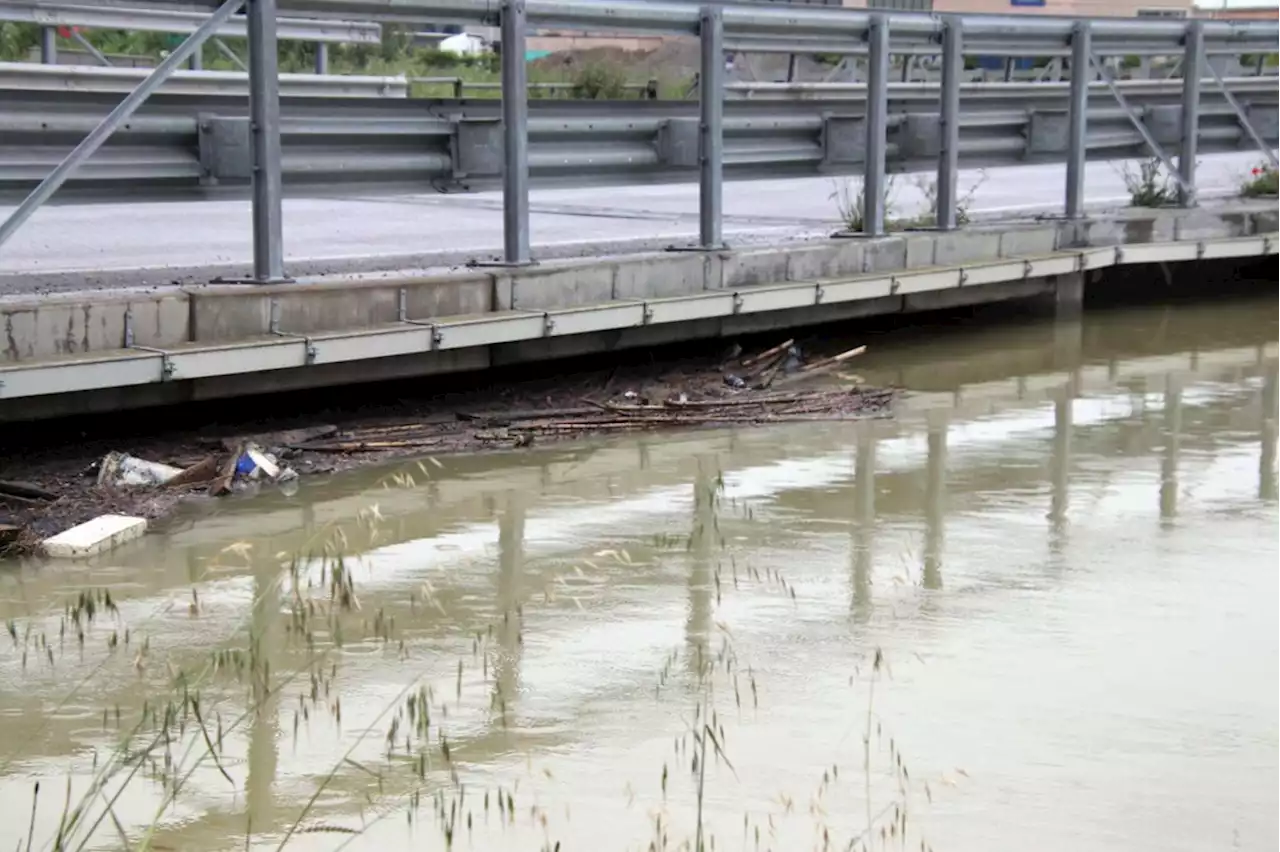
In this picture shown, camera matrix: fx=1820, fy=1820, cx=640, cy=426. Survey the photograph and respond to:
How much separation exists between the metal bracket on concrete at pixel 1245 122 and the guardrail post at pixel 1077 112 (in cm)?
138

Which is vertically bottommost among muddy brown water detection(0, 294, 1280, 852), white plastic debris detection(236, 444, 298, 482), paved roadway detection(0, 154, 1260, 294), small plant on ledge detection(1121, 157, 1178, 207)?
muddy brown water detection(0, 294, 1280, 852)

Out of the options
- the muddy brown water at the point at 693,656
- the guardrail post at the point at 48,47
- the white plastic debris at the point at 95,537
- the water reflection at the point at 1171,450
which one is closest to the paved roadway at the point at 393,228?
the white plastic debris at the point at 95,537

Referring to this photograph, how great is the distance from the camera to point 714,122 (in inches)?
374

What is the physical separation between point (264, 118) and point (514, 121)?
1.36 metres

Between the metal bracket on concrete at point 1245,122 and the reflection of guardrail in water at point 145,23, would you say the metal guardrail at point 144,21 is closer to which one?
the reflection of guardrail in water at point 145,23

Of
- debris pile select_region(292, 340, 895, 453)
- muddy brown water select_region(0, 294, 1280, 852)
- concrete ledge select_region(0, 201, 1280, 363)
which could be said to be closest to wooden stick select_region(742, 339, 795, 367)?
debris pile select_region(292, 340, 895, 453)

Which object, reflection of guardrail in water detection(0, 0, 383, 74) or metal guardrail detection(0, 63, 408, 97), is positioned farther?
metal guardrail detection(0, 63, 408, 97)

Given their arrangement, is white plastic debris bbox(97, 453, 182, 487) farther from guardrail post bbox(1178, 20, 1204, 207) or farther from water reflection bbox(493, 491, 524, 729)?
guardrail post bbox(1178, 20, 1204, 207)

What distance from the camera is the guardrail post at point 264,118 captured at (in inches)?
293

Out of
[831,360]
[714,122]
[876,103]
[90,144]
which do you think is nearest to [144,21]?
[714,122]

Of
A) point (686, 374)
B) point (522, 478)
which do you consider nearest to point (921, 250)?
point (686, 374)

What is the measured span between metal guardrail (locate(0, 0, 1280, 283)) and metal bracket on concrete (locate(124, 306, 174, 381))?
63 cm

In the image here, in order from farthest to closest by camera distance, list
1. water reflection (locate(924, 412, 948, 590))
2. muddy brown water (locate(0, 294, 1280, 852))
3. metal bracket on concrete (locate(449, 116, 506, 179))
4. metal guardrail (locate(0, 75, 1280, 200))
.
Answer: metal bracket on concrete (locate(449, 116, 506, 179))
metal guardrail (locate(0, 75, 1280, 200))
water reflection (locate(924, 412, 948, 590))
muddy brown water (locate(0, 294, 1280, 852))

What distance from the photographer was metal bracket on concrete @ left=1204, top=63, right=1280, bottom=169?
12898mm
